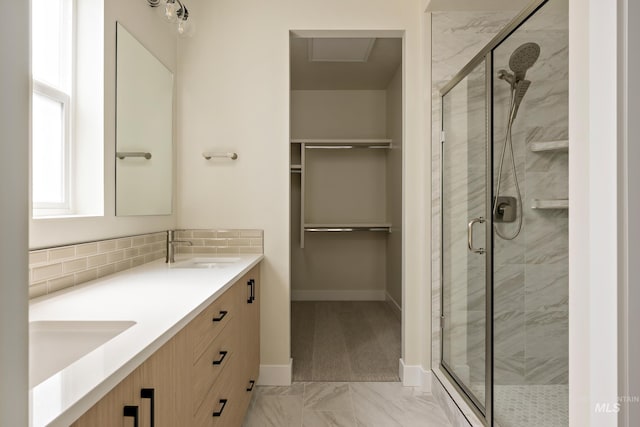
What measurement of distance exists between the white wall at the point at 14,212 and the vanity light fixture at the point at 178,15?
1859 millimetres

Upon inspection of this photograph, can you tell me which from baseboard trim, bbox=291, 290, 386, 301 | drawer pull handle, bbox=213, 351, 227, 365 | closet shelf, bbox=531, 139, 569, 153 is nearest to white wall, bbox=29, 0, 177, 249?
drawer pull handle, bbox=213, 351, 227, 365

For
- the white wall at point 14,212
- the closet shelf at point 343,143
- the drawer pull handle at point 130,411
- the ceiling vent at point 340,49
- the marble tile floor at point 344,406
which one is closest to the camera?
the white wall at point 14,212

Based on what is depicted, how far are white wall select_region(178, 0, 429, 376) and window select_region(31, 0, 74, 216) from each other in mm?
911

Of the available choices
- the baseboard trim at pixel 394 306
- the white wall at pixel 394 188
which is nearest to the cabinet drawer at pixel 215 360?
the white wall at pixel 394 188

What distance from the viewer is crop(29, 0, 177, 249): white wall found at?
1.44 m

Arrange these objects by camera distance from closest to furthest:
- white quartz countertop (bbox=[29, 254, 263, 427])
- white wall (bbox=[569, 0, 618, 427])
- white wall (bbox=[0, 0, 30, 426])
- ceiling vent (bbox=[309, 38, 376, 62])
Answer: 1. white wall (bbox=[0, 0, 30, 426])
2. white quartz countertop (bbox=[29, 254, 263, 427])
3. white wall (bbox=[569, 0, 618, 427])
4. ceiling vent (bbox=[309, 38, 376, 62])

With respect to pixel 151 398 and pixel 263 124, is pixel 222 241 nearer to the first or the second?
pixel 263 124

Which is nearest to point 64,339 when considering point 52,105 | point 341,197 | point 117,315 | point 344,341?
point 117,315

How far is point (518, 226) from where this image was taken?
184 centimetres

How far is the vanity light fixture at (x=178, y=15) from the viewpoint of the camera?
6.48 ft

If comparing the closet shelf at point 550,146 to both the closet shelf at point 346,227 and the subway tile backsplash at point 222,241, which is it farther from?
the closet shelf at point 346,227

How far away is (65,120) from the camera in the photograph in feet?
5.50

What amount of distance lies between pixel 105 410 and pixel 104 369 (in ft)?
0.24

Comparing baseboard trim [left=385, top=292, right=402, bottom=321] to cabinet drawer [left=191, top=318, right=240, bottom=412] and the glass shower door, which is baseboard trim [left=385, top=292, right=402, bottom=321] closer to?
the glass shower door
